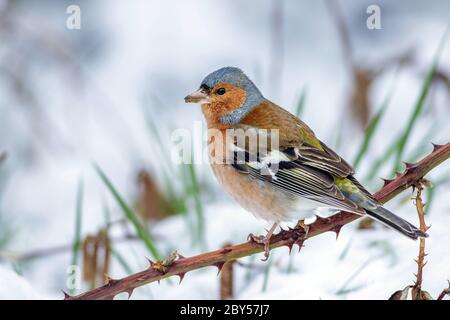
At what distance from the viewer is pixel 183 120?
6.52m

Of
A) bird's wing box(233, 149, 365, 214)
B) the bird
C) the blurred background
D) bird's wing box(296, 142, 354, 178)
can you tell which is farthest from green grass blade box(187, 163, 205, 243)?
bird's wing box(296, 142, 354, 178)

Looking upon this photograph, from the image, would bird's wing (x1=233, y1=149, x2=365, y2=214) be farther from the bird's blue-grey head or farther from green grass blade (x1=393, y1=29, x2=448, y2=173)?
green grass blade (x1=393, y1=29, x2=448, y2=173)

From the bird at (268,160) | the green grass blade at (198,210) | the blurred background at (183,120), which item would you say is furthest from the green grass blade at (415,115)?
the green grass blade at (198,210)

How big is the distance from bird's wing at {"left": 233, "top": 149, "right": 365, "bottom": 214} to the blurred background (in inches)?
12.8

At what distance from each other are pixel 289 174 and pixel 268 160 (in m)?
0.10

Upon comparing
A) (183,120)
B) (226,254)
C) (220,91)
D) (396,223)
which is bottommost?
(226,254)

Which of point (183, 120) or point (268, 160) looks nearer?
point (268, 160)

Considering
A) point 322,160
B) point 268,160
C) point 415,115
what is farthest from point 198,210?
point 415,115

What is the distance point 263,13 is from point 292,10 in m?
0.27

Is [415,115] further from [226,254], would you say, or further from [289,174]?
[226,254]

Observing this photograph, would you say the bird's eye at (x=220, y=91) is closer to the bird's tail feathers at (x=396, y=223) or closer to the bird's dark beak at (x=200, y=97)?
the bird's dark beak at (x=200, y=97)

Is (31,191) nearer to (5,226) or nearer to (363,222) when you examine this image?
(5,226)
